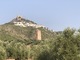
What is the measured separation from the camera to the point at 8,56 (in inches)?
3041

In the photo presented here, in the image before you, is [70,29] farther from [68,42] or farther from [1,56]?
[1,56]

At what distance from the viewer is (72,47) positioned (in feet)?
161

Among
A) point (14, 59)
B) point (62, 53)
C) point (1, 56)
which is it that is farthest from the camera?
point (14, 59)

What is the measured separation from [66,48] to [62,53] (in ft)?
2.97

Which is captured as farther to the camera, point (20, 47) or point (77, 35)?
point (20, 47)

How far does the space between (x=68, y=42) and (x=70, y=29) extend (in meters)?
1.79

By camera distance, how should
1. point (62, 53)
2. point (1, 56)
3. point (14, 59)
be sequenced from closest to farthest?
point (62, 53) < point (1, 56) < point (14, 59)

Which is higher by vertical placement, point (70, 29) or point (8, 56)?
point (70, 29)

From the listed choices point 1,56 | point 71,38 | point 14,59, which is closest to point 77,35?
point 71,38

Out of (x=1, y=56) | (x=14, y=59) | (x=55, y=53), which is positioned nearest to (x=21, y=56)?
(x=14, y=59)

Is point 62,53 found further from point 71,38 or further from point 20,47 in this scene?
point 20,47

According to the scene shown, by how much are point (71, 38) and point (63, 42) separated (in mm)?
1248

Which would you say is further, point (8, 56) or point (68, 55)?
point (8, 56)

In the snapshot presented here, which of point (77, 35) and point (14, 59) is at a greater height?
point (77, 35)
